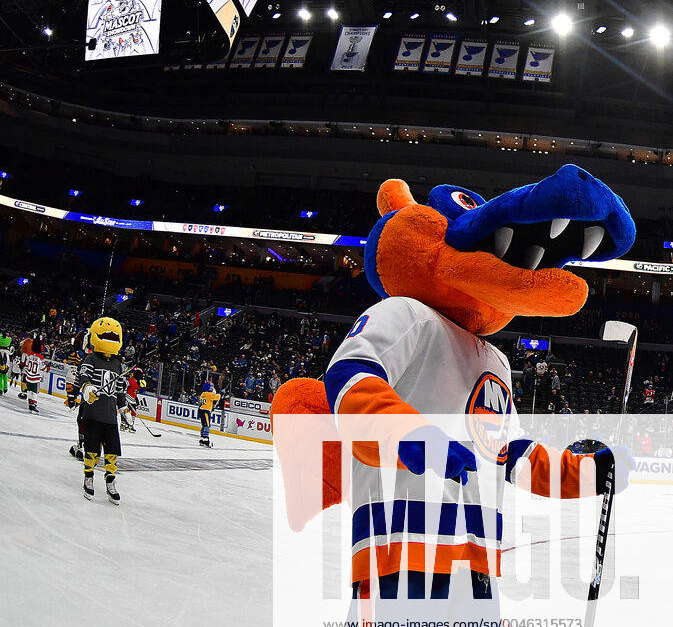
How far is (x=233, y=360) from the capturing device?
20359 millimetres

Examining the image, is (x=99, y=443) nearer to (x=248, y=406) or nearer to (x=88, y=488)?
(x=88, y=488)

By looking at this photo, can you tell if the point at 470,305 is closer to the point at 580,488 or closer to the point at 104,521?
the point at 580,488

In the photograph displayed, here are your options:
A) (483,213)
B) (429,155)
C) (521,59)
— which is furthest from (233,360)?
(483,213)

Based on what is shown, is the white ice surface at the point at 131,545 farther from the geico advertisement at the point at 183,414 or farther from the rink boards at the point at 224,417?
the geico advertisement at the point at 183,414

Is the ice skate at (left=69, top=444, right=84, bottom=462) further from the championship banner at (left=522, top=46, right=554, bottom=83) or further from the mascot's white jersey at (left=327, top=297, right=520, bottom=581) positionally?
the championship banner at (left=522, top=46, right=554, bottom=83)

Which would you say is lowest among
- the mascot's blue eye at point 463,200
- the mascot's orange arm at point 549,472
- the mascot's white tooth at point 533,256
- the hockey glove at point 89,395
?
the hockey glove at point 89,395

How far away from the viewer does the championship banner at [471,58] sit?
25516 millimetres

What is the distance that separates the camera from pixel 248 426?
14234mm

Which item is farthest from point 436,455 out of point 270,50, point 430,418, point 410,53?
point 270,50

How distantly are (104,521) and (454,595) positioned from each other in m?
4.19

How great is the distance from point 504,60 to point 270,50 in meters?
9.85

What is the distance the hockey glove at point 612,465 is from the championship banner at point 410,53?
26.4m

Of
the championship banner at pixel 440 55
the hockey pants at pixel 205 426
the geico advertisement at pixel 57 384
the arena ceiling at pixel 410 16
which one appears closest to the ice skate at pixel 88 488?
the hockey pants at pixel 205 426

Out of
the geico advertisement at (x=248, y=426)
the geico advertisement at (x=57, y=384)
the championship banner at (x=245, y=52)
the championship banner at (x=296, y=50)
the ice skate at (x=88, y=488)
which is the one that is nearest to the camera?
the ice skate at (x=88, y=488)
